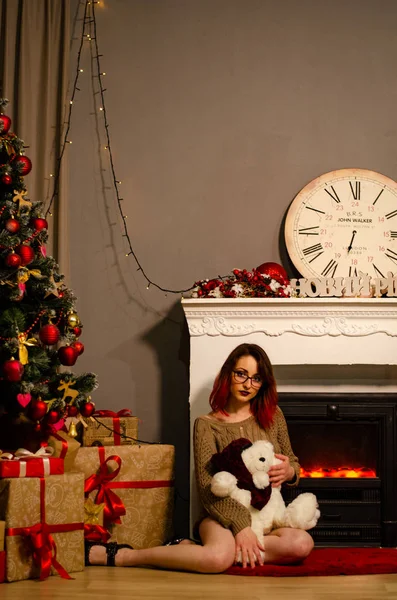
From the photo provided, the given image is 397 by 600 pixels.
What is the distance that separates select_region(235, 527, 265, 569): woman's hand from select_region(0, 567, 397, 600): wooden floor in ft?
0.30

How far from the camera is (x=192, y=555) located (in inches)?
110

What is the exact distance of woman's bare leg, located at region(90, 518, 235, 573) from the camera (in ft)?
9.11

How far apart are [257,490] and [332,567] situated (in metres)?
0.37

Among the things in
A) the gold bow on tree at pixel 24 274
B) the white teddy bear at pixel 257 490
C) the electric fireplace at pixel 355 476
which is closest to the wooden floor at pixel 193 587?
the white teddy bear at pixel 257 490

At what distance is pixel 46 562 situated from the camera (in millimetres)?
2662

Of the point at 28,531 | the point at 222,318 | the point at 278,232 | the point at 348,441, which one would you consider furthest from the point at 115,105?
the point at 28,531

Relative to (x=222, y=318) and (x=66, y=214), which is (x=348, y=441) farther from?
(x=66, y=214)

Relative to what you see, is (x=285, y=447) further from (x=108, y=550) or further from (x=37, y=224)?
(x=37, y=224)

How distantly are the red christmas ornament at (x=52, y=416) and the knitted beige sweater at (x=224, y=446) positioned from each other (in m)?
0.54

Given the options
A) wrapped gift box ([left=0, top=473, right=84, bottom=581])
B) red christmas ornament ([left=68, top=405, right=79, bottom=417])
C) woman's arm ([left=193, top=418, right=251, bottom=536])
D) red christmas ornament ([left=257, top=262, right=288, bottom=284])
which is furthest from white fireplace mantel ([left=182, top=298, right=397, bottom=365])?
wrapped gift box ([left=0, top=473, right=84, bottom=581])

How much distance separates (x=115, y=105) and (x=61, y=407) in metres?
1.78

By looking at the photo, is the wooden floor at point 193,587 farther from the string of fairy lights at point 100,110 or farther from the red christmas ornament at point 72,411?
the string of fairy lights at point 100,110

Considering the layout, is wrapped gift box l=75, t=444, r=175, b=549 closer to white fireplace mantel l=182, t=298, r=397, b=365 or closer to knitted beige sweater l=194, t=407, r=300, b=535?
knitted beige sweater l=194, t=407, r=300, b=535

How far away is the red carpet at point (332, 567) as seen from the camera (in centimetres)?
277
